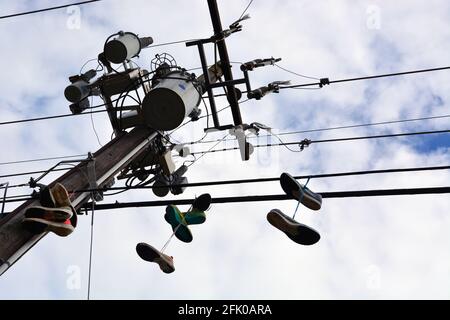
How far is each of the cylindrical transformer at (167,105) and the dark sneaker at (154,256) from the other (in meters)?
1.45

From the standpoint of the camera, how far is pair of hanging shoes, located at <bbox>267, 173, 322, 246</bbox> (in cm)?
340

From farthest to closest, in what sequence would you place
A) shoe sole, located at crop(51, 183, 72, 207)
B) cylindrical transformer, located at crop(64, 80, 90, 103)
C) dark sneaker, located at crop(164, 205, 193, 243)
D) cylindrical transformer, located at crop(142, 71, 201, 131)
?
1. cylindrical transformer, located at crop(64, 80, 90, 103)
2. cylindrical transformer, located at crop(142, 71, 201, 131)
3. dark sneaker, located at crop(164, 205, 193, 243)
4. shoe sole, located at crop(51, 183, 72, 207)

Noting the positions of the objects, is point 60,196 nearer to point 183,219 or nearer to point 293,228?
point 183,219

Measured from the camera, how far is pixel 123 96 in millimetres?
5324

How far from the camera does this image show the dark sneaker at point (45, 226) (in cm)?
292

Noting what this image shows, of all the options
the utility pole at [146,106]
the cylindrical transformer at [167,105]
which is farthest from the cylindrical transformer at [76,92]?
the cylindrical transformer at [167,105]

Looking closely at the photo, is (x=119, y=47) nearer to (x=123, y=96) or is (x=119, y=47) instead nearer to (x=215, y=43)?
(x=123, y=96)

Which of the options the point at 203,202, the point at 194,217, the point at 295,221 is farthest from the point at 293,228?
the point at 194,217

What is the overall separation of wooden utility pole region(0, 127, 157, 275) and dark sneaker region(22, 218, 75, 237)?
42 millimetres

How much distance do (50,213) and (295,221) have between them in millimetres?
1834

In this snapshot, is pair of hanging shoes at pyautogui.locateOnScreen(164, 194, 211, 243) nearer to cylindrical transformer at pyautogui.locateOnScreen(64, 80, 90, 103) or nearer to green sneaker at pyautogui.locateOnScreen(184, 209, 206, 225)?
green sneaker at pyautogui.locateOnScreen(184, 209, 206, 225)

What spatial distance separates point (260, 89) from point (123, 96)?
189cm

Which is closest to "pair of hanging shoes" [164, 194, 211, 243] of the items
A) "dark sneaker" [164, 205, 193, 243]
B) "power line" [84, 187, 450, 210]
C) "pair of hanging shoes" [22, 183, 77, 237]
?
"dark sneaker" [164, 205, 193, 243]
